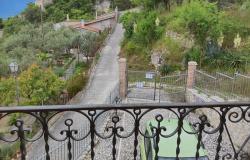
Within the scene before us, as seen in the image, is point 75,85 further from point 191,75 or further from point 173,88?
point 191,75

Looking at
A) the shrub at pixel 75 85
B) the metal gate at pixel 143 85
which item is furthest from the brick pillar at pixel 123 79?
the shrub at pixel 75 85

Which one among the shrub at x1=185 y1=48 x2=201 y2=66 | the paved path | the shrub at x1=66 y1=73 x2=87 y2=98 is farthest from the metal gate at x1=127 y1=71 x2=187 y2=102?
the shrub at x1=66 y1=73 x2=87 y2=98

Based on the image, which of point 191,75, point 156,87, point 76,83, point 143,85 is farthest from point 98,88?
point 191,75

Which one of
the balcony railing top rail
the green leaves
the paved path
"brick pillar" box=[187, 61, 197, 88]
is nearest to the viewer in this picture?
the balcony railing top rail

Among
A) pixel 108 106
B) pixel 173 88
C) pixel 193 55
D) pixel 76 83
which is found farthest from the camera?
pixel 76 83

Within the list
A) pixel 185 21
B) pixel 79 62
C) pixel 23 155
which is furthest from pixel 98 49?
pixel 23 155

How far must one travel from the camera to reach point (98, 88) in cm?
1552

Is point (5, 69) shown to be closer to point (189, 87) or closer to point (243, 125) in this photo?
point (189, 87)

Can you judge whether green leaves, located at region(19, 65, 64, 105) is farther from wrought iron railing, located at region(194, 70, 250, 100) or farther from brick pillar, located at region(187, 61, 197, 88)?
wrought iron railing, located at region(194, 70, 250, 100)

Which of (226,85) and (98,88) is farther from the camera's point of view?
(98,88)

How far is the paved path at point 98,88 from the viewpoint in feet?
33.4

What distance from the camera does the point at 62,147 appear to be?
8.99 meters

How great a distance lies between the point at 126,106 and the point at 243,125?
7.57 m

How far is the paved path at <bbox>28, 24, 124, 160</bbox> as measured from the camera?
1019 cm
